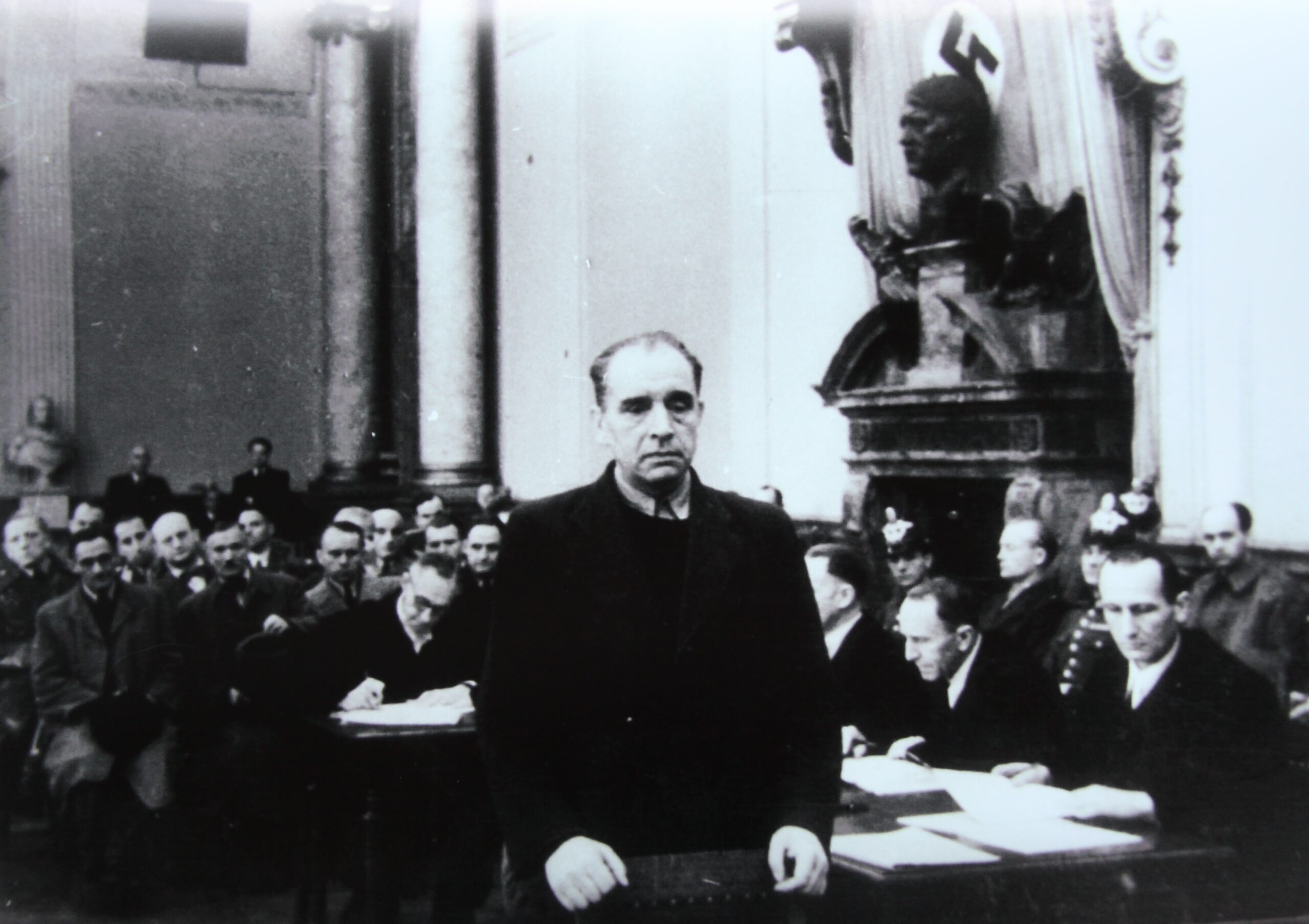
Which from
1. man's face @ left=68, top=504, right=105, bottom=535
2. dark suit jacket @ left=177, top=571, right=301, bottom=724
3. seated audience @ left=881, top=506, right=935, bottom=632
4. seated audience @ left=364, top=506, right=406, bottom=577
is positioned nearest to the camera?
dark suit jacket @ left=177, top=571, right=301, bottom=724

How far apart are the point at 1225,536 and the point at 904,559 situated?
4.35 ft

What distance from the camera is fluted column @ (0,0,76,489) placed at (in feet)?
31.5

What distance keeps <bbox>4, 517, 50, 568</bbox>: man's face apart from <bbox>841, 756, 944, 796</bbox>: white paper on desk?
146 inches

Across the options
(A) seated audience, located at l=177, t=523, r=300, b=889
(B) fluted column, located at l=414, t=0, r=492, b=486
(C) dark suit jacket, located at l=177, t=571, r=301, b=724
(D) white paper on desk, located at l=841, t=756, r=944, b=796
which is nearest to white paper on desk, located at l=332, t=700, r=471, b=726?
(A) seated audience, located at l=177, t=523, r=300, b=889

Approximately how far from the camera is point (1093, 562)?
4.27 metres

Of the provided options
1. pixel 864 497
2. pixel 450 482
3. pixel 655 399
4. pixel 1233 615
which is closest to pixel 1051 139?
pixel 864 497

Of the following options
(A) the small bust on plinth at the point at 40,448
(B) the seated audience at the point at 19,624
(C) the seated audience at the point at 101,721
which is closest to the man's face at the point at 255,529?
(B) the seated audience at the point at 19,624

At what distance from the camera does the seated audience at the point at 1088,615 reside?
3.72 m

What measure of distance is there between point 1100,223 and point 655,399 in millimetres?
3138

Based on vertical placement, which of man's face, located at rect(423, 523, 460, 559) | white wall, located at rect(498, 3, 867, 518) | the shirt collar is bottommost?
man's face, located at rect(423, 523, 460, 559)

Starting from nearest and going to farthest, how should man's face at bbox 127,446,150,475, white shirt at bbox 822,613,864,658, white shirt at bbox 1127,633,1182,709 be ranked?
Answer: white shirt at bbox 1127,633,1182,709 < white shirt at bbox 822,613,864,658 < man's face at bbox 127,446,150,475

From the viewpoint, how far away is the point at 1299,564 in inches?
151

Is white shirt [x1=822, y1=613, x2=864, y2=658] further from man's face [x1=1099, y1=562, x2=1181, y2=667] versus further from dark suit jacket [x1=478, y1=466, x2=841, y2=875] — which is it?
dark suit jacket [x1=478, y1=466, x2=841, y2=875]

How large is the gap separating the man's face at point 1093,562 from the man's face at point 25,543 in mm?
3896
